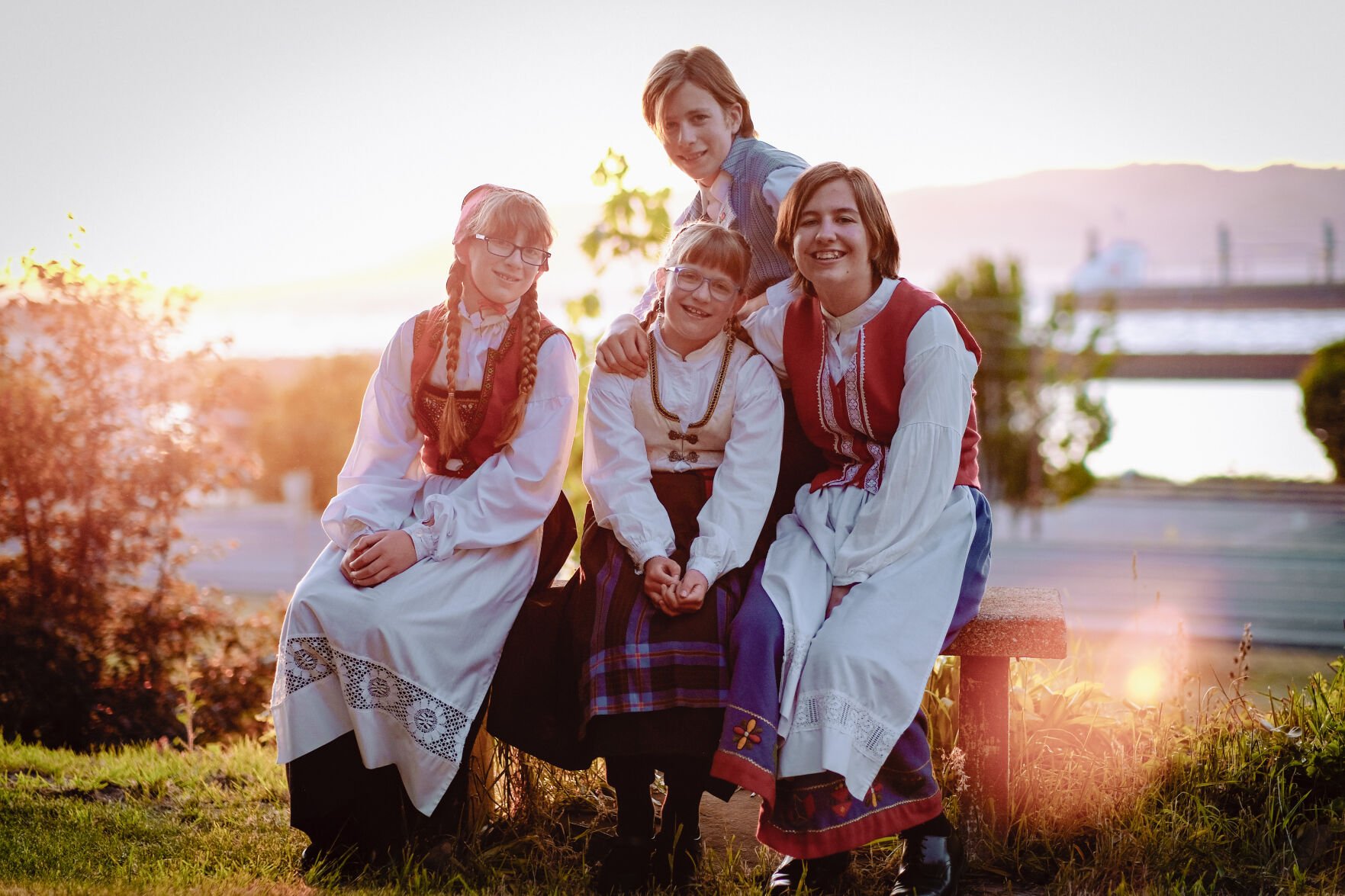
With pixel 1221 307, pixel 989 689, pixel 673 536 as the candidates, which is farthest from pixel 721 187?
pixel 1221 307

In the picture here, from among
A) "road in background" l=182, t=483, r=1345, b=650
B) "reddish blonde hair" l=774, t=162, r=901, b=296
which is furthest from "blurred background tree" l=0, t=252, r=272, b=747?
"reddish blonde hair" l=774, t=162, r=901, b=296

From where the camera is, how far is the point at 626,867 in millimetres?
2711

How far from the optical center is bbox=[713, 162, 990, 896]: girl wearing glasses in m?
2.51

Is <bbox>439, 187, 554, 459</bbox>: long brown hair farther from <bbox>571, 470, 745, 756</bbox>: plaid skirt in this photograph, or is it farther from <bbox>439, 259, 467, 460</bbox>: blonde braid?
<bbox>571, 470, 745, 756</bbox>: plaid skirt

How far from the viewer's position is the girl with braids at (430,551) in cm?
278

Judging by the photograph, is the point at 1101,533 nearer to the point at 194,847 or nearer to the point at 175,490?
the point at 175,490

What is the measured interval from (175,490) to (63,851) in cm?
271

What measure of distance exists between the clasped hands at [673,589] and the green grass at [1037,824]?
25.5 inches

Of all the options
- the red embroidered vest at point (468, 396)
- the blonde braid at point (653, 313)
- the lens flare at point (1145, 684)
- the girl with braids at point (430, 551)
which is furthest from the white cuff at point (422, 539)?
the lens flare at point (1145, 684)

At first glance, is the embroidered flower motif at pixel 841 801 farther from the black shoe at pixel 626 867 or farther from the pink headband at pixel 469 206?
the pink headband at pixel 469 206

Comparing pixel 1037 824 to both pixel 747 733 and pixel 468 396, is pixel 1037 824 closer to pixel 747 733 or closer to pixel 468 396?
pixel 747 733

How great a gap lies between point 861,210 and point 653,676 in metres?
1.30

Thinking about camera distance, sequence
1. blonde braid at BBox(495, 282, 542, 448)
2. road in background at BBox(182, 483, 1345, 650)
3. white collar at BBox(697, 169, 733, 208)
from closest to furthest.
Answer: blonde braid at BBox(495, 282, 542, 448) → white collar at BBox(697, 169, 733, 208) → road in background at BBox(182, 483, 1345, 650)

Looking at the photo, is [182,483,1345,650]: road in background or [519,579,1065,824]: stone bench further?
[182,483,1345,650]: road in background
